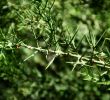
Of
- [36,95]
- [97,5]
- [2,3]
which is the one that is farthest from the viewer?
[36,95]

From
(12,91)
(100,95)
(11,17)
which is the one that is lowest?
(100,95)

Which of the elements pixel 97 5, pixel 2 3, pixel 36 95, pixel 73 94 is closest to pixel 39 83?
pixel 36 95

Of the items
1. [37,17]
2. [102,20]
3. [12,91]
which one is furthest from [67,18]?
[37,17]

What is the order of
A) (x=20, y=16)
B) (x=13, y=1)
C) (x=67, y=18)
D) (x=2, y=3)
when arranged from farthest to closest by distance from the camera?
(x=67, y=18)
(x=13, y=1)
(x=2, y=3)
(x=20, y=16)

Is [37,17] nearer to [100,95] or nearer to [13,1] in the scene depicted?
[13,1]

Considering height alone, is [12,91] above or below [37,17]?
below

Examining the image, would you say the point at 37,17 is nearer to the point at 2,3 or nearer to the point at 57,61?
the point at 2,3

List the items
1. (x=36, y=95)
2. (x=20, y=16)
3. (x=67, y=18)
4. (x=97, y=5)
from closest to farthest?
(x=20, y=16)
(x=97, y=5)
(x=67, y=18)
(x=36, y=95)

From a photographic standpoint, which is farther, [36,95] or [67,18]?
[36,95]

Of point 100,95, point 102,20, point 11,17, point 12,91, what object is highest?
point 11,17
